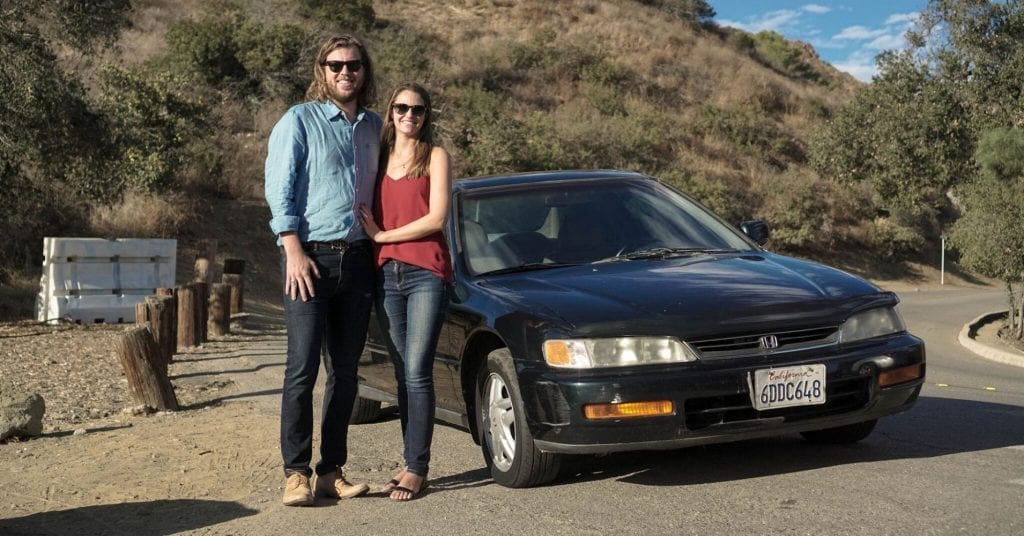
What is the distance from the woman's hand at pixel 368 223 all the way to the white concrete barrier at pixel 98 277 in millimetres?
13539

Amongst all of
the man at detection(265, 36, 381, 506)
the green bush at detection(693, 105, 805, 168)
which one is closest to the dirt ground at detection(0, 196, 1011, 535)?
the man at detection(265, 36, 381, 506)

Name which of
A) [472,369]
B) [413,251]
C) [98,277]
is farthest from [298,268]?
[98,277]

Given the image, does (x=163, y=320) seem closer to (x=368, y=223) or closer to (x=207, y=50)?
(x=368, y=223)

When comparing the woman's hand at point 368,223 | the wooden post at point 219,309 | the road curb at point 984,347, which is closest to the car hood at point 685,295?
the woman's hand at point 368,223

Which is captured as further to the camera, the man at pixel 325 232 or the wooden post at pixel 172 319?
the wooden post at pixel 172 319

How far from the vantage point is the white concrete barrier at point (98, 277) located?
17922 millimetres

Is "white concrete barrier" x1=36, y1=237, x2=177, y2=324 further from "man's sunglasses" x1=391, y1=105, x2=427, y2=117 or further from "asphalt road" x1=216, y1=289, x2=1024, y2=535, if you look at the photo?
"man's sunglasses" x1=391, y1=105, x2=427, y2=117

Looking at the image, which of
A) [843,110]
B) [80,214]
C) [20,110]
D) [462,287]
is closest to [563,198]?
[462,287]

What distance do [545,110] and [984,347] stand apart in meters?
32.9

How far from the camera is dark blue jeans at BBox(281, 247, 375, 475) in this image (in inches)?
217

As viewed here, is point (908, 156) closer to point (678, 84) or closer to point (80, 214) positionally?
point (80, 214)

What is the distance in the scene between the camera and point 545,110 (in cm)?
5094

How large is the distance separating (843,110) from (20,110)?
21762 mm

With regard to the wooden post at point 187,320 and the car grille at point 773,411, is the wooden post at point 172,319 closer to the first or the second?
the wooden post at point 187,320
